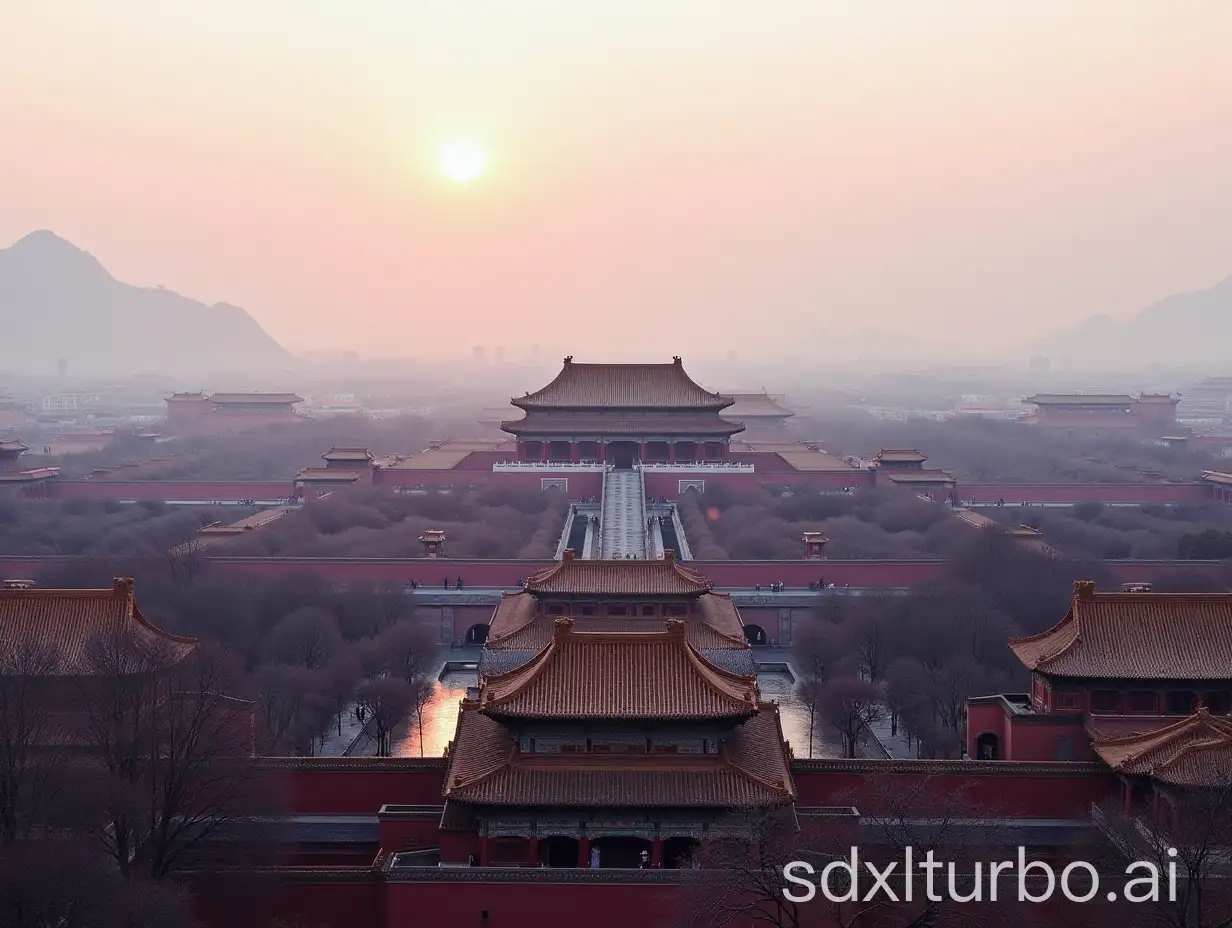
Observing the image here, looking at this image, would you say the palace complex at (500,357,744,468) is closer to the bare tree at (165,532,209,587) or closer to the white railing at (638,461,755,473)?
the white railing at (638,461,755,473)

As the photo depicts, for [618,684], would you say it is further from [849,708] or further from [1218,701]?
[1218,701]

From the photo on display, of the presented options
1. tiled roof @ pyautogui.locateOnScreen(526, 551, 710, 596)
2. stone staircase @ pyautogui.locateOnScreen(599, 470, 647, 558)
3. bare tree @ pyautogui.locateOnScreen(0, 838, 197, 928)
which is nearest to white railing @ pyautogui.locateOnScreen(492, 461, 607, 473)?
stone staircase @ pyautogui.locateOnScreen(599, 470, 647, 558)

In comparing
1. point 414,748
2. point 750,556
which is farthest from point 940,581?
point 414,748

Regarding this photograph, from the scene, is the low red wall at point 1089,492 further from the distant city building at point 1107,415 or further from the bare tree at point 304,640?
the distant city building at point 1107,415

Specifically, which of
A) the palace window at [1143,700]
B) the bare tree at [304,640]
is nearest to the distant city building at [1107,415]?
the bare tree at [304,640]

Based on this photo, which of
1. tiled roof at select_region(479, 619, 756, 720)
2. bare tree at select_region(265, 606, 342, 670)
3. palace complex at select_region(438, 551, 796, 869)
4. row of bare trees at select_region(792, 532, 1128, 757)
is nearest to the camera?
palace complex at select_region(438, 551, 796, 869)

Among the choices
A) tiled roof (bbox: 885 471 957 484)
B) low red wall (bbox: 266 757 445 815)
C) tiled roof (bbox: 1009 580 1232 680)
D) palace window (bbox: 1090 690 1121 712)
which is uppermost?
tiled roof (bbox: 1009 580 1232 680)
